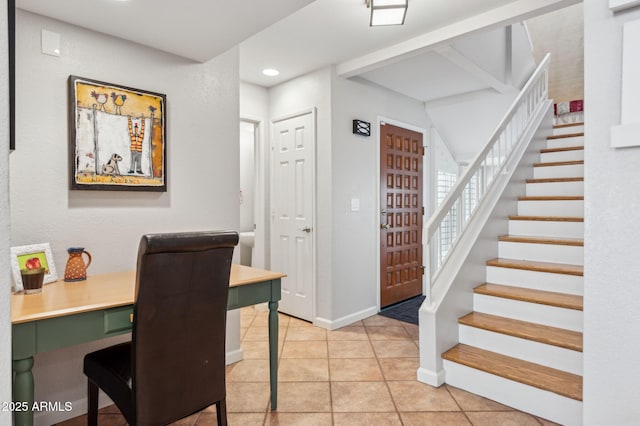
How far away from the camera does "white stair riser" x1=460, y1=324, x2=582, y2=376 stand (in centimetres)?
209

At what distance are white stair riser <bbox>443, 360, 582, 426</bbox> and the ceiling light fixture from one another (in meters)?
2.18

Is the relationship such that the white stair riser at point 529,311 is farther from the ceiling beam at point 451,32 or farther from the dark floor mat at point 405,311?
the ceiling beam at point 451,32

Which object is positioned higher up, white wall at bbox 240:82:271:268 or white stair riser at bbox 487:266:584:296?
white wall at bbox 240:82:271:268

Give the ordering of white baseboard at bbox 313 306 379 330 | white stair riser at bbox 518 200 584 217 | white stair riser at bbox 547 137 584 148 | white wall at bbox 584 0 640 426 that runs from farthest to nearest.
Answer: white stair riser at bbox 547 137 584 148 < white baseboard at bbox 313 306 379 330 < white stair riser at bbox 518 200 584 217 < white wall at bbox 584 0 640 426

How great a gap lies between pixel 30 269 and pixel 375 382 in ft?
6.63

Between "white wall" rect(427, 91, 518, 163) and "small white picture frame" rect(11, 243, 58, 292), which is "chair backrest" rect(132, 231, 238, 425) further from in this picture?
"white wall" rect(427, 91, 518, 163)

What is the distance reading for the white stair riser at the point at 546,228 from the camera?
9.47ft

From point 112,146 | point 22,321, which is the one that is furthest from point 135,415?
point 112,146

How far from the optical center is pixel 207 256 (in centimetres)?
147

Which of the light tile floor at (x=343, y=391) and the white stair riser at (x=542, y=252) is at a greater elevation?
the white stair riser at (x=542, y=252)

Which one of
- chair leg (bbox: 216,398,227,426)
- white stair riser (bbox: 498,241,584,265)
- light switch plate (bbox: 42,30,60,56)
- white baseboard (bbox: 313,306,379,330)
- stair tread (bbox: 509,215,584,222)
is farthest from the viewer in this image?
white baseboard (bbox: 313,306,379,330)

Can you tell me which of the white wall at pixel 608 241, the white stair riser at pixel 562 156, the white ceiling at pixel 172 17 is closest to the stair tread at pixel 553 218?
the white stair riser at pixel 562 156

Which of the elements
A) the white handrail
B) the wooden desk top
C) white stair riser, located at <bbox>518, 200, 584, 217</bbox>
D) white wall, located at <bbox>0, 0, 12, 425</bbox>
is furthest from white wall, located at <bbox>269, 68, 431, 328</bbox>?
white wall, located at <bbox>0, 0, 12, 425</bbox>

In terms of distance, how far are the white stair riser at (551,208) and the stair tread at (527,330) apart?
3.95ft
